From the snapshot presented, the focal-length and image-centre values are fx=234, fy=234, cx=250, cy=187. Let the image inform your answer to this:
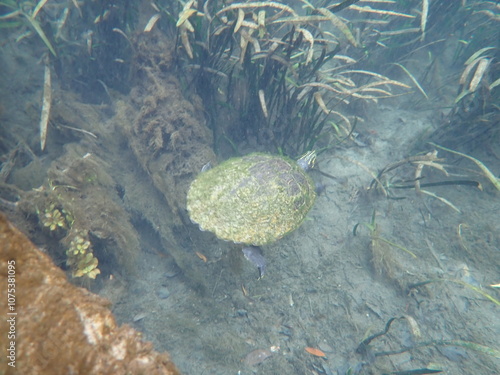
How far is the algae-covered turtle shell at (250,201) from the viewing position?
10.5 ft

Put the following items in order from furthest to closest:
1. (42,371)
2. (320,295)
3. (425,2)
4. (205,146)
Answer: (425,2), (205,146), (320,295), (42,371)

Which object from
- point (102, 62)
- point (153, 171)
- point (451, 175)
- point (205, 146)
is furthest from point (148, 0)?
point (451, 175)

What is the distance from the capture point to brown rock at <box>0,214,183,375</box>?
1.16m

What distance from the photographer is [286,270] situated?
12.0 feet

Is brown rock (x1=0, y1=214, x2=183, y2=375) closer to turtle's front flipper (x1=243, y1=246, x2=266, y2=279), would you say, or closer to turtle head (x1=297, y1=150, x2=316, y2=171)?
turtle's front flipper (x1=243, y1=246, x2=266, y2=279)

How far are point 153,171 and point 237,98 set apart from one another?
2092mm

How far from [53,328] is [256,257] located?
2.33 metres

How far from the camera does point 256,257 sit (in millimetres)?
3271

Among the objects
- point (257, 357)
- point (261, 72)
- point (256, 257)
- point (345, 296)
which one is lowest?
point (345, 296)

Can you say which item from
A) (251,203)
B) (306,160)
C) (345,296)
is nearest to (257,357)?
(345,296)

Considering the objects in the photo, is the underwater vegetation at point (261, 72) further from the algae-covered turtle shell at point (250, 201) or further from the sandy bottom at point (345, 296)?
the sandy bottom at point (345, 296)

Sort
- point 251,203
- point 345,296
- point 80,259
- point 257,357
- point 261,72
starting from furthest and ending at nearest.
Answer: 1. point 261,72
2. point 345,296
3. point 251,203
4. point 257,357
5. point 80,259

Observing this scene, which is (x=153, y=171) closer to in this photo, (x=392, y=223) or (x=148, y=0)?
(x=148, y=0)

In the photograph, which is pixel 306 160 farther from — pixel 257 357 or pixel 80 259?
pixel 80 259
